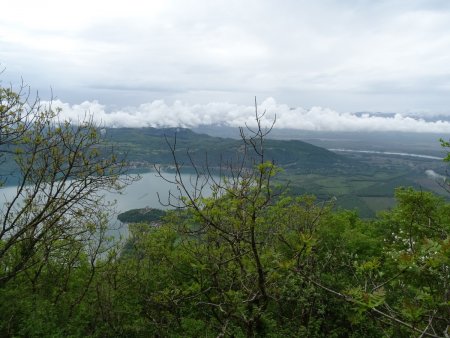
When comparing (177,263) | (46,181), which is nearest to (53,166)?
(46,181)

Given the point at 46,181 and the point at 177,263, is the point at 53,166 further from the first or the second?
the point at 177,263

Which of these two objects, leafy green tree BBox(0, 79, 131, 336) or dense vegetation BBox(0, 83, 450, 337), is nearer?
dense vegetation BBox(0, 83, 450, 337)

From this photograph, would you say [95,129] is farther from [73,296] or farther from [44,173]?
[73,296]

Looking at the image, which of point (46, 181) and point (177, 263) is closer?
point (46, 181)

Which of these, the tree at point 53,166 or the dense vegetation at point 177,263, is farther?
the tree at point 53,166

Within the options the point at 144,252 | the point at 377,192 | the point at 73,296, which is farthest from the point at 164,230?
the point at 377,192

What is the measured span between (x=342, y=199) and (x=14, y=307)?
164870 mm

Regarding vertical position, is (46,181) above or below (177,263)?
above

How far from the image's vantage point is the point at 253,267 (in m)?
9.41

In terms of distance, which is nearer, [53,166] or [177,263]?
[53,166]

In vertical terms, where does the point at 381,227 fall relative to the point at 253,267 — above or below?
below

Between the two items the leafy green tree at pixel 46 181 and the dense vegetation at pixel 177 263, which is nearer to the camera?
the dense vegetation at pixel 177 263

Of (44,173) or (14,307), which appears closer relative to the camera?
(44,173)

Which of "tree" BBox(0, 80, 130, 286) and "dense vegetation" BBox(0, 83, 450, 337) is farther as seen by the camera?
"tree" BBox(0, 80, 130, 286)
